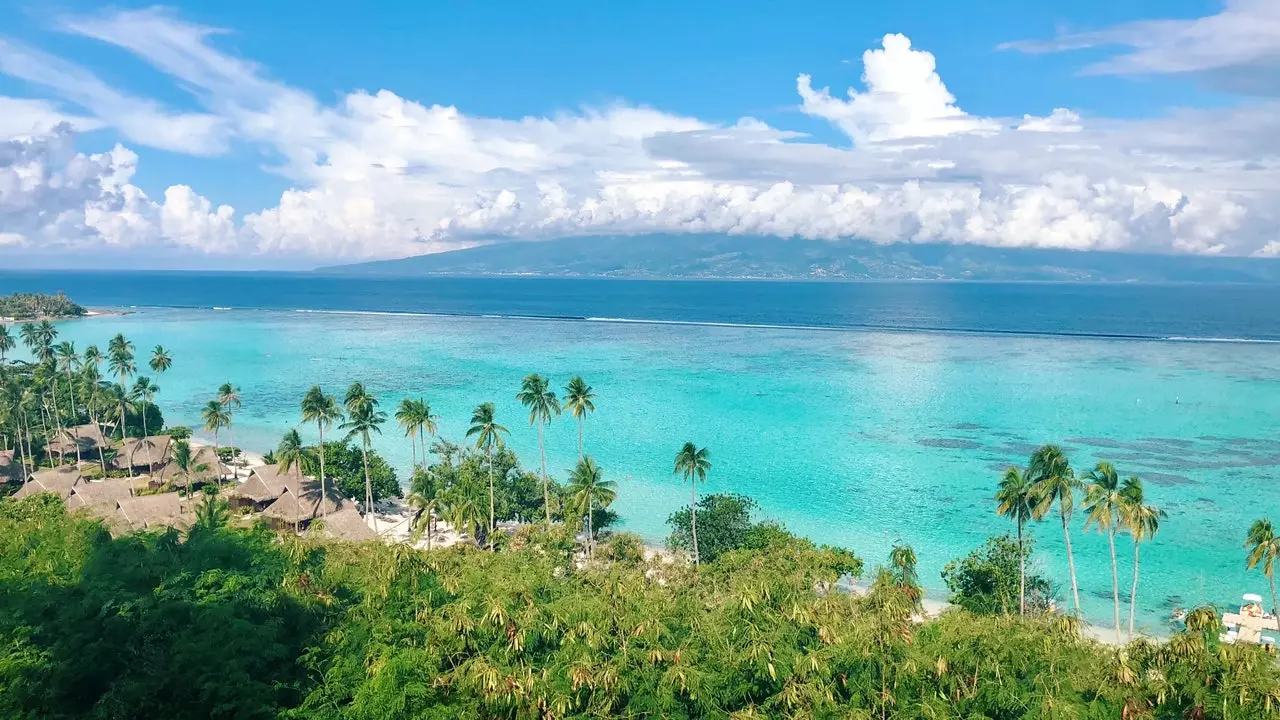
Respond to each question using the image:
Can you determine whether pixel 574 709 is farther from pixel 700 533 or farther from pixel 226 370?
pixel 226 370

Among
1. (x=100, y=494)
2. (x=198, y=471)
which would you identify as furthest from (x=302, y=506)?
(x=100, y=494)

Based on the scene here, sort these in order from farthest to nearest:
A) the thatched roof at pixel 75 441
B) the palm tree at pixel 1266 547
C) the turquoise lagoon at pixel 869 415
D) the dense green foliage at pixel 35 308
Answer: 1. the dense green foliage at pixel 35 308
2. the thatched roof at pixel 75 441
3. the turquoise lagoon at pixel 869 415
4. the palm tree at pixel 1266 547

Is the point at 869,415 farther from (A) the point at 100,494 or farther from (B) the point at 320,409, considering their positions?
(A) the point at 100,494

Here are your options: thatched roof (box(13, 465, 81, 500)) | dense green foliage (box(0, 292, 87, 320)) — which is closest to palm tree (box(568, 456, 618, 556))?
thatched roof (box(13, 465, 81, 500))

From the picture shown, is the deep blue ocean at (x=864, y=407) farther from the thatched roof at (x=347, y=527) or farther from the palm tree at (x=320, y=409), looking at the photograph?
the thatched roof at (x=347, y=527)

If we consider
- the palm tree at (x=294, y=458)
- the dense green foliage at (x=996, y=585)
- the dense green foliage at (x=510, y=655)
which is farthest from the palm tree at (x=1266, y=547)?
the palm tree at (x=294, y=458)

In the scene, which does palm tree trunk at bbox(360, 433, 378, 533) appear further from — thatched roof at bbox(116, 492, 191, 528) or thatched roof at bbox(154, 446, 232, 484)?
thatched roof at bbox(154, 446, 232, 484)
